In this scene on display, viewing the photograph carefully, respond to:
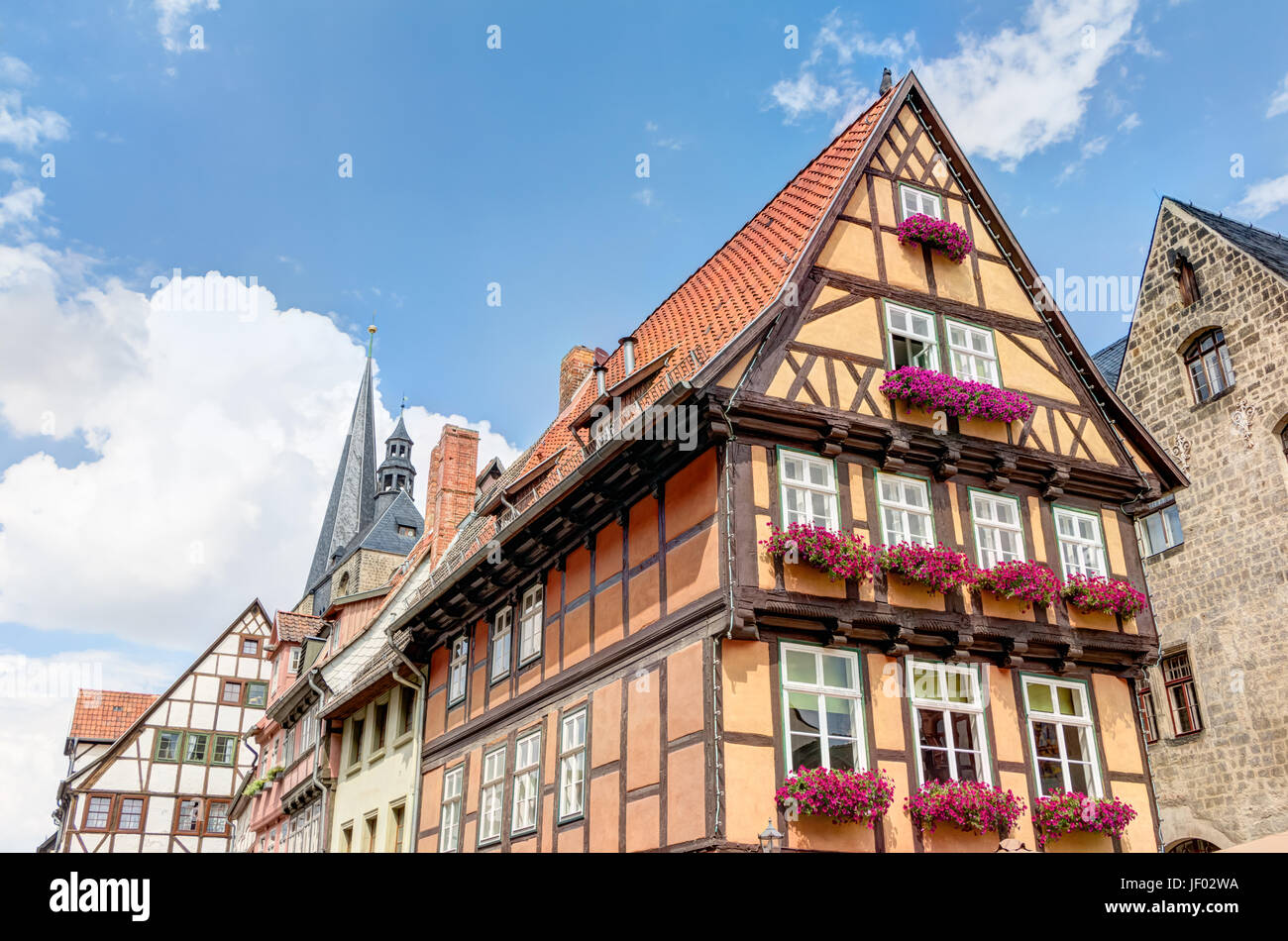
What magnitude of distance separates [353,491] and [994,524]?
234 feet

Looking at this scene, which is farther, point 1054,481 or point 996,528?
point 1054,481

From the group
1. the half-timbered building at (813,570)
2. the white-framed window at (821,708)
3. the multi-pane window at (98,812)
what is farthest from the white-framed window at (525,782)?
the multi-pane window at (98,812)

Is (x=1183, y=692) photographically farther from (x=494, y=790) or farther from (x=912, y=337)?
(x=494, y=790)

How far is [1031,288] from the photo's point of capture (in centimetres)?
1695

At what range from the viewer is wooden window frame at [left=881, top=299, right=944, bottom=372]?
15.3 m

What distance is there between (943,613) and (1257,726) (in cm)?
1011

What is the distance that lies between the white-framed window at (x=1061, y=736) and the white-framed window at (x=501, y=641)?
7.54 meters

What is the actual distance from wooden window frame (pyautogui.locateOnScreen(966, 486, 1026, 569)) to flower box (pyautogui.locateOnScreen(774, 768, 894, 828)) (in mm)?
3678

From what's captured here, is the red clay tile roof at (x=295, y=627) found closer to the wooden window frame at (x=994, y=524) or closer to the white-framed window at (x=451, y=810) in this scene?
the white-framed window at (x=451, y=810)

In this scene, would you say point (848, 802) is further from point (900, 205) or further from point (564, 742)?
point (900, 205)

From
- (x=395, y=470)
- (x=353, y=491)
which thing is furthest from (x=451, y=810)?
(x=353, y=491)

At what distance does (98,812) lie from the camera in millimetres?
41219

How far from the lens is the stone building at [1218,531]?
806 inches
